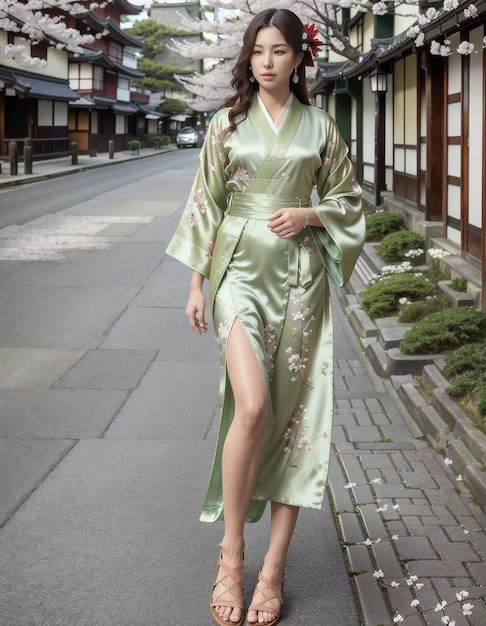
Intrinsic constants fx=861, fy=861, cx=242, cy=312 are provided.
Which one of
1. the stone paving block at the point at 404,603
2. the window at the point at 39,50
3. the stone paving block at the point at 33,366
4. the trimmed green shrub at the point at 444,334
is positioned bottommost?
the stone paving block at the point at 404,603

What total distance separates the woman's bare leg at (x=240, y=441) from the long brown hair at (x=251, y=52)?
2.75ft

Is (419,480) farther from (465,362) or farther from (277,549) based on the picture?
(277,549)

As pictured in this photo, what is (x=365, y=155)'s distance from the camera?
72.7ft

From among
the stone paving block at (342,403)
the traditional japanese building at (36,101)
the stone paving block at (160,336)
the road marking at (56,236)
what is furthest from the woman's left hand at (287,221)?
the traditional japanese building at (36,101)

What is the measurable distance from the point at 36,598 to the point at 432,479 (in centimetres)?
240

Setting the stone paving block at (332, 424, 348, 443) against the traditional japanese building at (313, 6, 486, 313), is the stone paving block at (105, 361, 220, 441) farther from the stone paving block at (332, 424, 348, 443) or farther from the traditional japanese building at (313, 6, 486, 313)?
the traditional japanese building at (313, 6, 486, 313)

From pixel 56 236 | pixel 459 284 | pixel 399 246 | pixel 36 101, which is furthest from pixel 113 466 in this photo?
pixel 36 101

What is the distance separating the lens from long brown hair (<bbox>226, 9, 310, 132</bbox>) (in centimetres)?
315

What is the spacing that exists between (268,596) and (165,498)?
135 centimetres

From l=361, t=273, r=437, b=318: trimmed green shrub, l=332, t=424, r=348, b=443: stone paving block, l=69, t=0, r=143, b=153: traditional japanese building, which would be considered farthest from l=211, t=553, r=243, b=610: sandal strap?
l=69, t=0, r=143, b=153: traditional japanese building

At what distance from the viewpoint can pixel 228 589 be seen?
3186mm

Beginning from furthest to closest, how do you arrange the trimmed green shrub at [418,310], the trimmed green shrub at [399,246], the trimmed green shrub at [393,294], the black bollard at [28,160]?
the black bollard at [28,160]
the trimmed green shrub at [399,246]
the trimmed green shrub at [393,294]
the trimmed green shrub at [418,310]

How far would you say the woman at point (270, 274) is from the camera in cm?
316

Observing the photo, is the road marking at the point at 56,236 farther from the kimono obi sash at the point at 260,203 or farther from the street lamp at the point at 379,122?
the kimono obi sash at the point at 260,203
